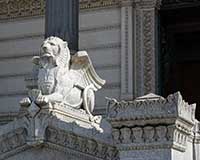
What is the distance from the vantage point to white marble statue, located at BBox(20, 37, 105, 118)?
900cm

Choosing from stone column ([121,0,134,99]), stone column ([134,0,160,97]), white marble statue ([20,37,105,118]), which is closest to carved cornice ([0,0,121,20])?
stone column ([121,0,134,99])

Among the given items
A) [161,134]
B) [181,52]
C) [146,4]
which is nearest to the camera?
[161,134]

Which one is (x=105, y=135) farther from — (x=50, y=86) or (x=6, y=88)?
(x=6, y=88)

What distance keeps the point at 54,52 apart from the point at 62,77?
0.38 meters

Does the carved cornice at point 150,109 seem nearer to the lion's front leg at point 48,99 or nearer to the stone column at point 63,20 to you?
the lion's front leg at point 48,99

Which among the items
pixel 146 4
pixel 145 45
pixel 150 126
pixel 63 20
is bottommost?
pixel 150 126

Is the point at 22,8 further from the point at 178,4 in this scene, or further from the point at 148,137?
the point at 148,137

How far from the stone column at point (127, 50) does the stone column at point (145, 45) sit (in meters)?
0.13

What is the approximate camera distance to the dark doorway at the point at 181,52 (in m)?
17.1

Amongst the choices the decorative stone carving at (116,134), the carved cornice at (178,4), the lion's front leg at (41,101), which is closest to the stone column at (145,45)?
the carved cornice at (178,4)

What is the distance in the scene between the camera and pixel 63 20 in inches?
490

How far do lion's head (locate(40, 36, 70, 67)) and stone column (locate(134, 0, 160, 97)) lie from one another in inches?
265

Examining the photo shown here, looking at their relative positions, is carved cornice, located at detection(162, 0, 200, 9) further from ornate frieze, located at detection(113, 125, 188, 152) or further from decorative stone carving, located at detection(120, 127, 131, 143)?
decorative stone carving, located at detection(120, 127, 131, 143)

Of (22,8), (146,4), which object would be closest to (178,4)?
(146,4)
